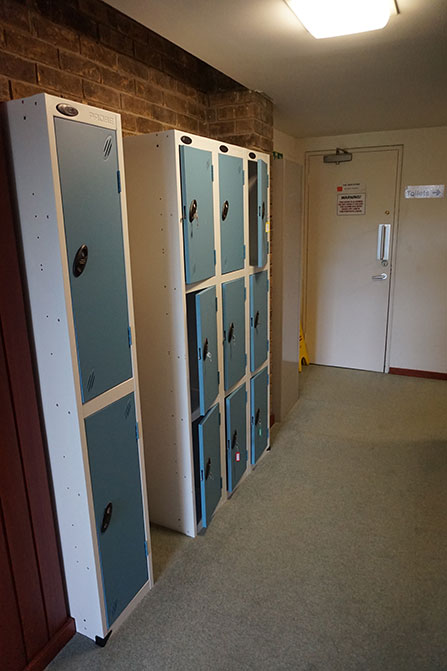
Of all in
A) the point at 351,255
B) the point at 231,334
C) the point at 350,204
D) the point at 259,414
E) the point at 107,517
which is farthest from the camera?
the point at 351,255

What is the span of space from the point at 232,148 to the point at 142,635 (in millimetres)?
2258

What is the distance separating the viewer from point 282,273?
3451 millimetres

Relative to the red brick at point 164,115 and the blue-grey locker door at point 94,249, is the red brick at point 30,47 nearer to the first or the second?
the blue-grey locker door at point 94,249

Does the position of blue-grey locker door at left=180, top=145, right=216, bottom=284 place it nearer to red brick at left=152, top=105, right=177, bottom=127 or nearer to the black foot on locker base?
red brick at left=152, top=105, right=177, bottom=127

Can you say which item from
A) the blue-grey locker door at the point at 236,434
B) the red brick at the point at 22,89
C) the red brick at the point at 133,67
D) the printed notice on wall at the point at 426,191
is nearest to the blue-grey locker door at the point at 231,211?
the red brick at the point at 133,67

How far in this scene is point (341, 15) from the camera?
1789 mm

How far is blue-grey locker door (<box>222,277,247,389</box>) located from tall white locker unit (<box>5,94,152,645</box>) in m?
0.76

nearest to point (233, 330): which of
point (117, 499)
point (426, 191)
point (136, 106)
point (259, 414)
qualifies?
point (259, 414)

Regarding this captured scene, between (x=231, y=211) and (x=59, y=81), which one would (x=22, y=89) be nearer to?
(x=59, y=81)

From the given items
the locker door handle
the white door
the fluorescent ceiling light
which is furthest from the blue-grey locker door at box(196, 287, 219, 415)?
the white door

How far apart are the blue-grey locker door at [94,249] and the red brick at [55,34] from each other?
0.58 meters

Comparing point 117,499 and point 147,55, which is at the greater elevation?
point 147,55

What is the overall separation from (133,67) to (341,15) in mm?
1032

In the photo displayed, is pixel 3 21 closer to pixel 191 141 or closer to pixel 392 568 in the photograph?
pixel 191 141
